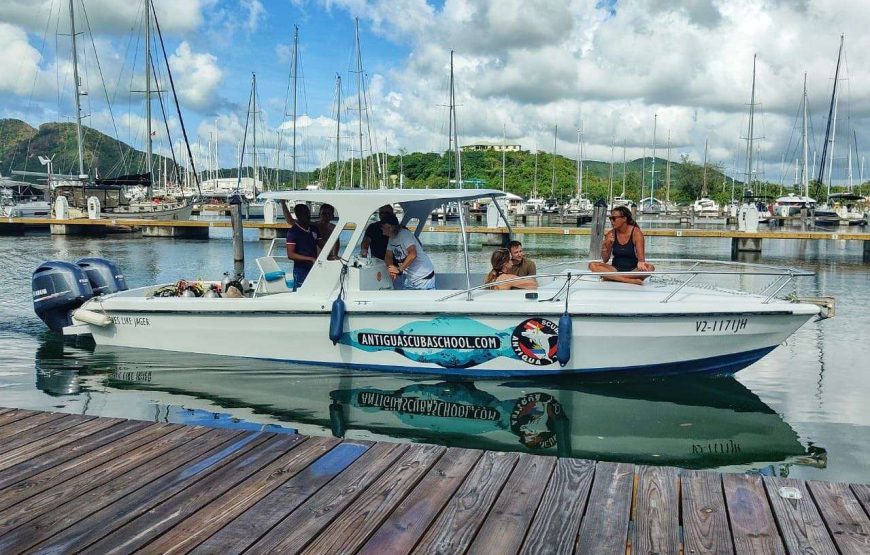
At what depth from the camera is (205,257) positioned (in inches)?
1230

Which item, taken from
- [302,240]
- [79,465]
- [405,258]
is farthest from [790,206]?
[79,465]

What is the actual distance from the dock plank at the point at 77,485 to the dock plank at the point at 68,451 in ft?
0.75

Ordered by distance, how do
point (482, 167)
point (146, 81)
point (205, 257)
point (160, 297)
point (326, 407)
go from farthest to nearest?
point (482, 167) → point (146, 81) → point (205, 257) → point (160, 297) → point (326, 407)

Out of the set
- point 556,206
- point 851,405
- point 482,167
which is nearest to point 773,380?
point 851,405

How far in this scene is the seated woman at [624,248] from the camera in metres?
9.45

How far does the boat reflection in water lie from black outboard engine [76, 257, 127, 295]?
1.91 m

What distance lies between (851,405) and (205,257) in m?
27.0

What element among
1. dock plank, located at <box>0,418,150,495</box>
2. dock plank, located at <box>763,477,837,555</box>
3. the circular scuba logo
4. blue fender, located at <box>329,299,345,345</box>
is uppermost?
blue fender, located at <box>329,299,345,345</box>

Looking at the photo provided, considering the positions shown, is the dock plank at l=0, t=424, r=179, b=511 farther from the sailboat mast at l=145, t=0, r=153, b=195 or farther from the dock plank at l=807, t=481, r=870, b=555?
the sailboat mast at l=145, t=0, r=153, b=195

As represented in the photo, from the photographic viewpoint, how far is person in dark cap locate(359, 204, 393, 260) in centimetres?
955

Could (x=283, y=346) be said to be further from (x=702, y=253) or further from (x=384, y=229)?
(x=702, y=253)

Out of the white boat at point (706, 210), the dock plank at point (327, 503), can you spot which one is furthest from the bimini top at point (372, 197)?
the white boat at point (706, 210)

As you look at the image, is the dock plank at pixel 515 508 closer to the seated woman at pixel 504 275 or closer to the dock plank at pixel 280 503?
the dock plank at pixel 280 503

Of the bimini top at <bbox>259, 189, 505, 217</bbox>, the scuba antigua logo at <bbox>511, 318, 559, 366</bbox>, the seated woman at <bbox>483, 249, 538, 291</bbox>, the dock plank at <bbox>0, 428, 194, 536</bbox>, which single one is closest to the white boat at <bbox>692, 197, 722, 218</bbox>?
the seated woman at <bbox>483, 249, 538, 291</bbox>
